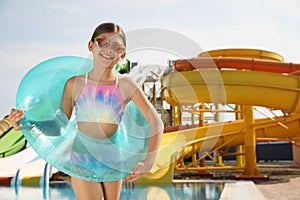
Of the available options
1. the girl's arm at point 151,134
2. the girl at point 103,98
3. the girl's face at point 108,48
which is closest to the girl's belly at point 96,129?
the girl at point 103,98

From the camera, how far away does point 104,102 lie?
255 cm

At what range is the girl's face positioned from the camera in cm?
252

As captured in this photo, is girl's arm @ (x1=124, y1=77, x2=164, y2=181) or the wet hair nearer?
girl's arm @ (x1=124, y1=77, x2=164, y2=181)

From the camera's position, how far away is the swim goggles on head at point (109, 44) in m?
2.52

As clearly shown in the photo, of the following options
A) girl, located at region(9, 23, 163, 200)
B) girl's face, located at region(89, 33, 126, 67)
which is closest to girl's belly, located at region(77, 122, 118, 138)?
girl, located at region(9, 23, 163, 200)

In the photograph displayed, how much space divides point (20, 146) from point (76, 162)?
574 inches

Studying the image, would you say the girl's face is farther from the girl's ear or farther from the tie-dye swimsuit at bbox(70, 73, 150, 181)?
the tie-dye swimsuit at bbox(70, 73, 150, 181)

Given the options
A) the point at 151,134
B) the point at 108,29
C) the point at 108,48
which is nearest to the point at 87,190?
the point at 151,134

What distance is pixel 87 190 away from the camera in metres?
2.47

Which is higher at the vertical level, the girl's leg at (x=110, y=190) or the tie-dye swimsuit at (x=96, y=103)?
the tie-dye swimsuit at (x=96, y=103)

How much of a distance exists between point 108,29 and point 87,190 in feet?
3.00

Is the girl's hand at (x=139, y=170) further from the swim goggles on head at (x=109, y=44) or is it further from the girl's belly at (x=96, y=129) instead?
the swim goggles on head at (x=109, y=44)

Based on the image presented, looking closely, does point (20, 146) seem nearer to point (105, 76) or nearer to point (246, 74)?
point (246, 74)

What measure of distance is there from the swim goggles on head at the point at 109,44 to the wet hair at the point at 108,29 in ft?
0.11
